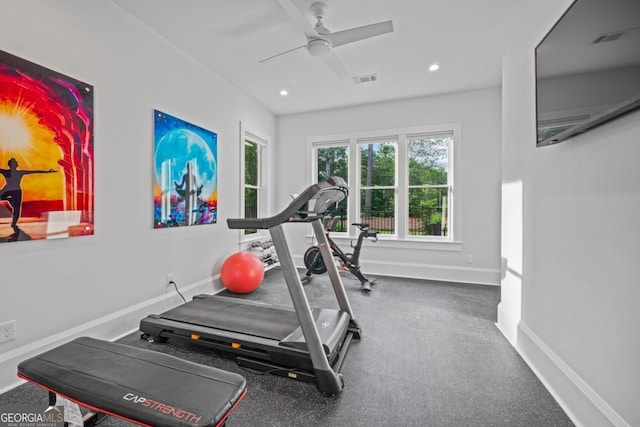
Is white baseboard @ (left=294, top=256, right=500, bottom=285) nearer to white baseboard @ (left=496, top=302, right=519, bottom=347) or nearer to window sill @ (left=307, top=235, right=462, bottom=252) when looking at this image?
window sill @ (left=307, top=235, right=462, bottom=252)

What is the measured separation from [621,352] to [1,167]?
3.44 meters

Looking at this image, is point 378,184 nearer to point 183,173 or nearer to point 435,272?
point 435,272

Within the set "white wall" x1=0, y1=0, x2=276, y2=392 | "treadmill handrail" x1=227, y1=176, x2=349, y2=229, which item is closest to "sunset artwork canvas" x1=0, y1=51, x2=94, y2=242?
"white wall" x1=0, y1=0, x2=276, y2=392

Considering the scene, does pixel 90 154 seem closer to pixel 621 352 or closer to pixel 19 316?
pixel 19 316

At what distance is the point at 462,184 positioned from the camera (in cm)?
402

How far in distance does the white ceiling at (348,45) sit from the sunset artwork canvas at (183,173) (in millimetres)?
891

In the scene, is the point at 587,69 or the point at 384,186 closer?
the point at 587,69

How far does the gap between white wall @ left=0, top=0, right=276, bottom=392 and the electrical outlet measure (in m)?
0.03

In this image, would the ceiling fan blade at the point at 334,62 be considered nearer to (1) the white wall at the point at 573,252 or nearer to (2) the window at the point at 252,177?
(1) the white wall at the point at 573,252

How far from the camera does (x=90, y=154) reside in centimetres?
211

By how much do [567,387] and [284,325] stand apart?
5.97 ft

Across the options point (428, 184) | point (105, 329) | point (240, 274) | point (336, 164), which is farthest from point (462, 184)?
point (105, 329)

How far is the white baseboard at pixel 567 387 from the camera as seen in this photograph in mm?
1238

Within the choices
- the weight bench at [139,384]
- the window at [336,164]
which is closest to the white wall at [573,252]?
the weight bench at [139,384]
